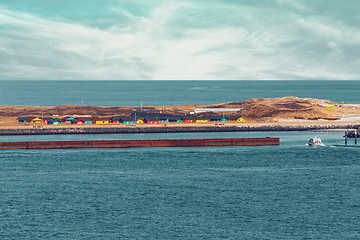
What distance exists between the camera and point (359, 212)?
54.9m

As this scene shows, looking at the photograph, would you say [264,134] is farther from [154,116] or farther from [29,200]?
[29,200]

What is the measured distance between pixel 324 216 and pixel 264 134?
8435 cm

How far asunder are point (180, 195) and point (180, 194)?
0.53m

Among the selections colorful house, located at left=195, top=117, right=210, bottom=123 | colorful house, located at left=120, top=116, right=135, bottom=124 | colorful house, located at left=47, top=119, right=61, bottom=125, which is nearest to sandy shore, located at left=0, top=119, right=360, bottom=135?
colorful house, located at left=47, top=119, right=61, bottom=125

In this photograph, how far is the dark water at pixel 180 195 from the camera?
49500 millimetres

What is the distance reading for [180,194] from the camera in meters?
63.6

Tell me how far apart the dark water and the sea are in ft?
0.40

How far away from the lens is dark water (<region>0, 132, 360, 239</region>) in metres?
49.5

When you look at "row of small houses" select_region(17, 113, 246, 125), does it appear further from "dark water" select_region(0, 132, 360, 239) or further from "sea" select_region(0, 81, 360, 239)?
"dark water" select_region(0, 132, 360, 239)

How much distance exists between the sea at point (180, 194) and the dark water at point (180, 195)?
122 mm

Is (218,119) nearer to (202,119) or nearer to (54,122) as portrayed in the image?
(202,119)

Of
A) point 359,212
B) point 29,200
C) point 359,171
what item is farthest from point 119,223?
point 359,171

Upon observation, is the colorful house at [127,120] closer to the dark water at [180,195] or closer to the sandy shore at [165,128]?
the sandy shore at [165,128]

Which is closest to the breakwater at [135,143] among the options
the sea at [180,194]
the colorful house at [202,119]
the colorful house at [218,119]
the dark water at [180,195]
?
the sea at [180,194]
